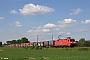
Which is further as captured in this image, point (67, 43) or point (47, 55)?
point (67, 43)

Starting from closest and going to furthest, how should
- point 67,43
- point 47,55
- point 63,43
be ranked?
point 47,55, point 67,43, point 63,43

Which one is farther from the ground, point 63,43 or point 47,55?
point 63,43

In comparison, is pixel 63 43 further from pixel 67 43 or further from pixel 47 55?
pixel 47 55

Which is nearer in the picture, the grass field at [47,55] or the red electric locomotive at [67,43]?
the grass field at [47,55]

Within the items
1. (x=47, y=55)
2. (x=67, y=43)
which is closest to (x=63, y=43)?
(x=67, y=43)

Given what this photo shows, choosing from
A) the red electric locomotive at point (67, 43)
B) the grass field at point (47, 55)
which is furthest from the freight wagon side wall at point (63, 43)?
the grass field at point (47, 55)

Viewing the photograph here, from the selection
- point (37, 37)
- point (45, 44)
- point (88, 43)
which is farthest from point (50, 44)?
point (37, 37)

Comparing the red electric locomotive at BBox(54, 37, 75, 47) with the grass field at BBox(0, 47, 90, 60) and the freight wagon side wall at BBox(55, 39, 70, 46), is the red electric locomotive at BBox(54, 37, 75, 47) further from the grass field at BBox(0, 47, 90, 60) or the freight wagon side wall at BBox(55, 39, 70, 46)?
the grass field at BBox(0, 47, 90, 60)

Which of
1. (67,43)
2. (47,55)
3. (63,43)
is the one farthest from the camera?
(63,43)

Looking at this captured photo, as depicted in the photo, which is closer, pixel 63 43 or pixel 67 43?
pixel 67 43

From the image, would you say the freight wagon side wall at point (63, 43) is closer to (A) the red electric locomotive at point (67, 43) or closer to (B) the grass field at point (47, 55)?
(A) the red electric locomotive at point (67, 43)

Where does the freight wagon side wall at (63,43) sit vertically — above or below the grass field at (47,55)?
above

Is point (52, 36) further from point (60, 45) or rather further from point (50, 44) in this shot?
point (60, 45)

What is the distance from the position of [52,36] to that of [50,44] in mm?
11664
